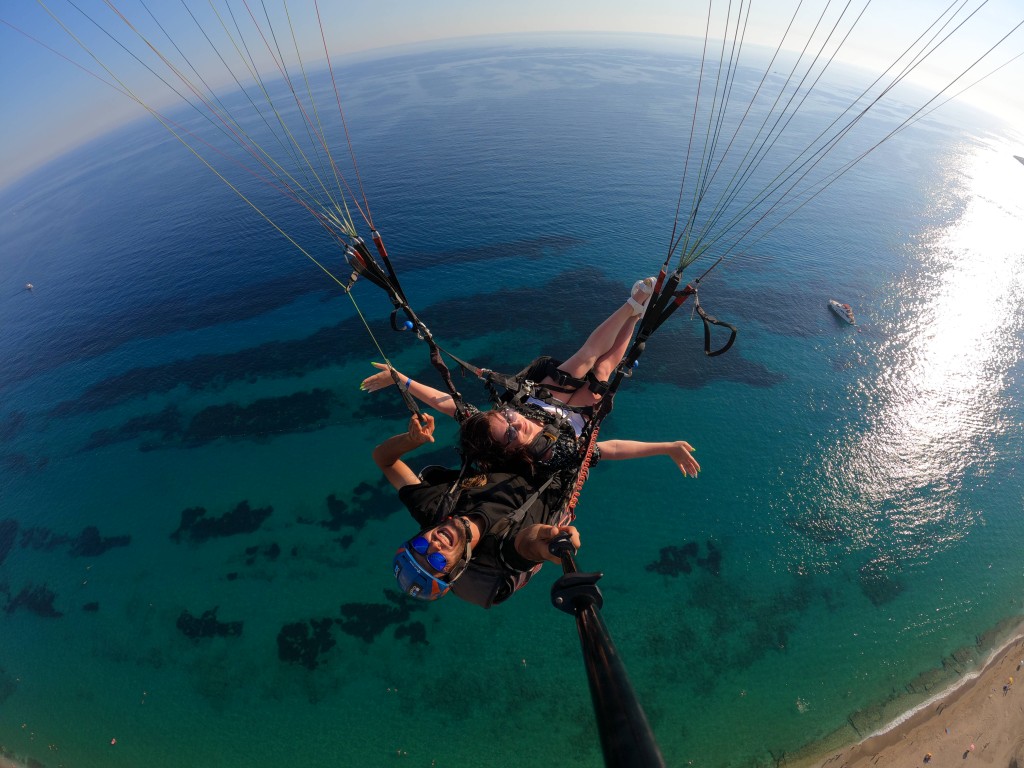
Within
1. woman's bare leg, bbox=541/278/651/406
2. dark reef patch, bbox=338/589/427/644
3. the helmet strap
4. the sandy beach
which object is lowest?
the sandy beach

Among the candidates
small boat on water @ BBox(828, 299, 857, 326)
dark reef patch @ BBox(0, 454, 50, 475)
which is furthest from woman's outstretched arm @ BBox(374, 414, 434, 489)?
small boat on water @ BBox(828, 299, 857, 326)

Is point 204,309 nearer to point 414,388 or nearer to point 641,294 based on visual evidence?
point 414,388

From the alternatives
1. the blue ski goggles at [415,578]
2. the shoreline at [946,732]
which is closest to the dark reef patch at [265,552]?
the blue ski goggles at [415,578]

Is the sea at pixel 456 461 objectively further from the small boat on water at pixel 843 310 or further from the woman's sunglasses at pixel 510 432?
the woman's sunglasses at pixel 510 432

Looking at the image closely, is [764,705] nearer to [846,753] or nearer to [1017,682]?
[846,753]

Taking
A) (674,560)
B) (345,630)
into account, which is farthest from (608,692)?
(674,560)

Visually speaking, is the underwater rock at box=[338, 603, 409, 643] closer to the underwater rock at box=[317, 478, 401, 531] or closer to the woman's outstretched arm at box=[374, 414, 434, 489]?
the underwater rock at box=[317, 478, 401, 531]
